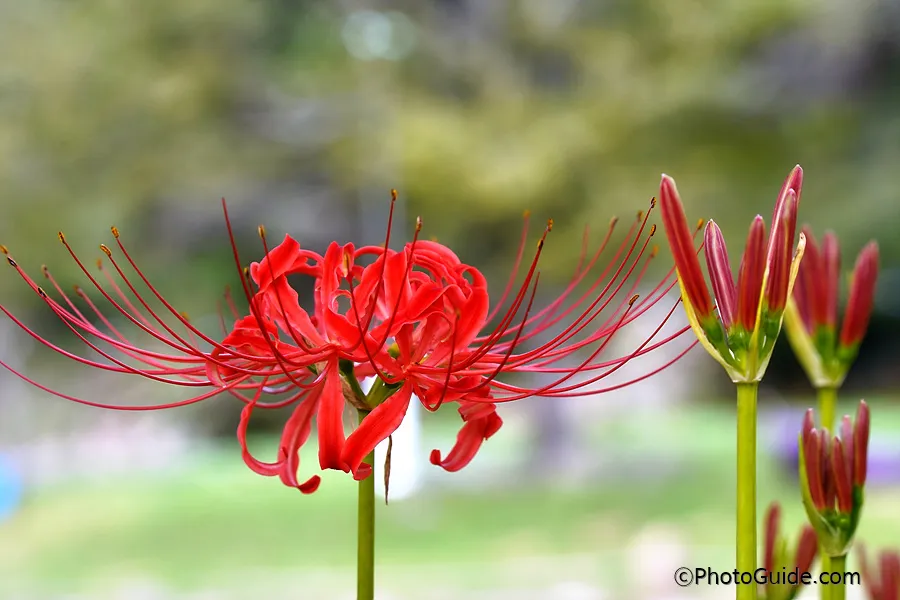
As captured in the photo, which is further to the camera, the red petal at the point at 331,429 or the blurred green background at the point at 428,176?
the blurred green background at the point at 428,176

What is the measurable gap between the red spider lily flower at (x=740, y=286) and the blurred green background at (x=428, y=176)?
255 cm

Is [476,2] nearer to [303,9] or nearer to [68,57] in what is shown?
[303,9]

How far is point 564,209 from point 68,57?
6.29ft

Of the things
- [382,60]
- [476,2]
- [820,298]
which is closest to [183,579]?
[382,60]

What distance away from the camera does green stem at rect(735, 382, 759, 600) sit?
30cm

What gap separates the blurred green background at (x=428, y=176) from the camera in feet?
10.9

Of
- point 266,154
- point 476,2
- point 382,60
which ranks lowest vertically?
point 266,154

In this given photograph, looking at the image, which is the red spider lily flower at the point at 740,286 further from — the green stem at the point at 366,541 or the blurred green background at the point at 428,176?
the blurred green background at the point at 428,176

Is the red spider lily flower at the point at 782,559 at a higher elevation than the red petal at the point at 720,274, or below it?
below

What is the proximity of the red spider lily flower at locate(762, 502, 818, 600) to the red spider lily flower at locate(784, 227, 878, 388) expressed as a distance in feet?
0.23

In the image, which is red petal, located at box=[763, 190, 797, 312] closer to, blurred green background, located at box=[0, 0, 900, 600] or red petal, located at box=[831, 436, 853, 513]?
red petal, located at box=[831, 436, 853, 513]

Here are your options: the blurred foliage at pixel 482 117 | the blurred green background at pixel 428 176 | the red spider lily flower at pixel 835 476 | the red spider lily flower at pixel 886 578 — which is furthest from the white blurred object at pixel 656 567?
the red spider lily flower at pixel 835 476

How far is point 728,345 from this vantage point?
1.00 ft

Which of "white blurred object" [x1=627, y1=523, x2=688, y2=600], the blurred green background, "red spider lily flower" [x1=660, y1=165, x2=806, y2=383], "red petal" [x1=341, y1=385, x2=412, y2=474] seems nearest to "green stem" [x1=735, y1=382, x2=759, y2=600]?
"red spider lily flower" [x1=660, y1=165, x2=806, y2=383]
